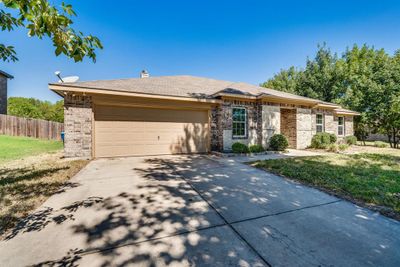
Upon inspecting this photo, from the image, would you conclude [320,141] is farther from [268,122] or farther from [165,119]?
[165,119]

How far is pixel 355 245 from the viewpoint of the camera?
2225 millimetres

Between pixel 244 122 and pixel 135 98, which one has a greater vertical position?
pixel 135 98

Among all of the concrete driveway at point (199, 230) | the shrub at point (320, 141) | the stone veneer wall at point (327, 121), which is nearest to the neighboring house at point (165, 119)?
the shrub at point (320, 141)

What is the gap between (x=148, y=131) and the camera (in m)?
8.52

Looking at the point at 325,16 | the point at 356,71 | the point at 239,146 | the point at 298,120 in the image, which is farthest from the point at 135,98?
the point at 356,71

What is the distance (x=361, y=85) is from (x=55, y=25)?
22.0 metres

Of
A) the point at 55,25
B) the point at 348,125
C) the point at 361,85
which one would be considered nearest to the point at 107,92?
the point at 55,25

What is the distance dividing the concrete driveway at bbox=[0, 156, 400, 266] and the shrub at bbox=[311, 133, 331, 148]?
8885mm

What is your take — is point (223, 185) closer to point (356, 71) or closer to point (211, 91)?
point (211, 91)

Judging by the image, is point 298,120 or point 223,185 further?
point 298,120

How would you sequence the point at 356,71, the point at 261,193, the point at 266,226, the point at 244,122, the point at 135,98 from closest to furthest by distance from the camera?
1. the point at 266,226
2. the point at 261,193
3. the point at 135,98
4. the point at 244,122
5. the point at 356,71

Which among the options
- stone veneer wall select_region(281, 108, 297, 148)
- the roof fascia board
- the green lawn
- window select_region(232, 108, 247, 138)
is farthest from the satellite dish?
stone veneer wall select_region(281, 108, 297, 148)

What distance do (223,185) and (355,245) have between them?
8.42ft

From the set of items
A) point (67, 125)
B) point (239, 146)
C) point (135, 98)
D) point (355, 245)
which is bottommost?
point (355, 245)
